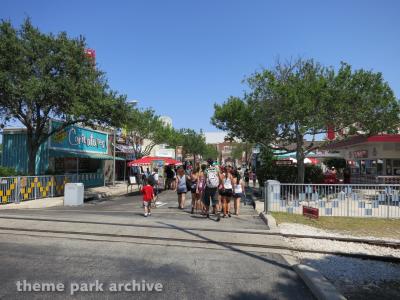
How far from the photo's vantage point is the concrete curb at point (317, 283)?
5.05 meters

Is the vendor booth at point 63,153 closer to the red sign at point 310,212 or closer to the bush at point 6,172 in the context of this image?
the bush at point 6,172

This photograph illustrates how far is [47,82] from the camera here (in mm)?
17938

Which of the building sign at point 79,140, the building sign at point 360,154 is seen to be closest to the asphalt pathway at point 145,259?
the building sign at point 79,140

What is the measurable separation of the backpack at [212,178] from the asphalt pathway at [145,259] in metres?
1.16

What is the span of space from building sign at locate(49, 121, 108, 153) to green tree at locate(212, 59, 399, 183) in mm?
11216

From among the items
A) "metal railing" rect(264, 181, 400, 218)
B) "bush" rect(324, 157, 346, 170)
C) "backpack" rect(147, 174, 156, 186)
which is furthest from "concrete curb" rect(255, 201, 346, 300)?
"bush" rect(324, 157, 346, 170)

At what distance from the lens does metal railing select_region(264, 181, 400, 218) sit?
1251cm

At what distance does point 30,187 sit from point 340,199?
43.1 feet

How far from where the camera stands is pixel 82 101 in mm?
18938

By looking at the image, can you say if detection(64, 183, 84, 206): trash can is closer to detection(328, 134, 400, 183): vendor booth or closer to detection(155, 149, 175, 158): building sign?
detection(328, 134, 400, 183): vendor booth

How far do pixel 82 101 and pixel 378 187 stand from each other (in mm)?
13461

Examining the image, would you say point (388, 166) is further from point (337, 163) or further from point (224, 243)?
point (224, 243)

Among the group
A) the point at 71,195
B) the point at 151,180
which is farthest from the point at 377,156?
the point at 71,195

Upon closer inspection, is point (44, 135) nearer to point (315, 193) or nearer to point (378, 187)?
point (315, 193)
